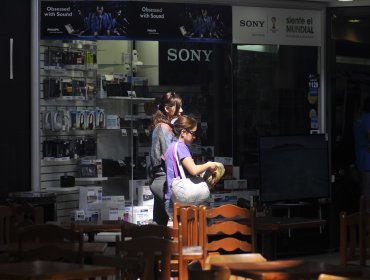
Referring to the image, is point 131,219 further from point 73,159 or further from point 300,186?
point 300,186

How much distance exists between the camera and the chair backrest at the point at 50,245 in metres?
6.60

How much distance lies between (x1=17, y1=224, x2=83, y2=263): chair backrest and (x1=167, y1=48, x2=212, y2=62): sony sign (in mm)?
4782

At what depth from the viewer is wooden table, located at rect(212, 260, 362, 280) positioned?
19.3 feet

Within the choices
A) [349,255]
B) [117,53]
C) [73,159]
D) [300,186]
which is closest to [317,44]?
[300,186]

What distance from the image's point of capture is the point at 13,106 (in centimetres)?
1159

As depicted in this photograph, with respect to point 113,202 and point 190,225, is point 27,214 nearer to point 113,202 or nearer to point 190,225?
point 190,225

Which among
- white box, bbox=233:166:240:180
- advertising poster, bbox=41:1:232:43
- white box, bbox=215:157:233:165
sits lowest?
white box, bbox=233:166:240:180

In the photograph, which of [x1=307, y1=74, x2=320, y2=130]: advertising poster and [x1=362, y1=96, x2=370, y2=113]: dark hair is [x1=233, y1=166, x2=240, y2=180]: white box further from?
[x1=362, y1=96, x2=370, y2=113]: dark hair

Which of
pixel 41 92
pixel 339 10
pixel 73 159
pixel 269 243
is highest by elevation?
pixel 339 10

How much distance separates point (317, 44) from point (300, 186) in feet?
6.86

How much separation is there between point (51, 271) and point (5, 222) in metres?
3.80

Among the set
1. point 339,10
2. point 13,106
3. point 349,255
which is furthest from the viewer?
point 339,10

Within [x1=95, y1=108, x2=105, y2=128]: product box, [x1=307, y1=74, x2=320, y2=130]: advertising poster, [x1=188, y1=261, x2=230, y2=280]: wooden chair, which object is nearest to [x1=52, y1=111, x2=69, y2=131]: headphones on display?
[x1=95, y1=108, x2=105, y2=128]: product box

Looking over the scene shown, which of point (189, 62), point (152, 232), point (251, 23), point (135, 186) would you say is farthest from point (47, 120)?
point (152, 232)
